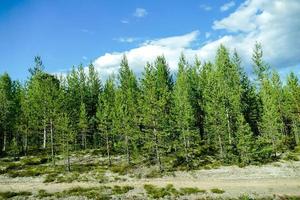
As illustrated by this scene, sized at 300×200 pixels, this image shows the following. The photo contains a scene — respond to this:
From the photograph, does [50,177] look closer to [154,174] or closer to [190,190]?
[154,174]

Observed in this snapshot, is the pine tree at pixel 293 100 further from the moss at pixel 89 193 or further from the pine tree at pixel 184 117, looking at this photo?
the moss at pixel 89 193

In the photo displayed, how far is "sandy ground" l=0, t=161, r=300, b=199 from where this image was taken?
131ft

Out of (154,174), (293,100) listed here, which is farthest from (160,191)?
(293,100)

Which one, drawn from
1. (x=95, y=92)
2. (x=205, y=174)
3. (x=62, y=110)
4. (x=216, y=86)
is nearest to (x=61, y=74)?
(x=95, y=92)

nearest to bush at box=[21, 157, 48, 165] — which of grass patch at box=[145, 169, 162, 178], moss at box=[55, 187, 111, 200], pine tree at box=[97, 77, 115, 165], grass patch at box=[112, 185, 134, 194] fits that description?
pine tree at box=[97, 77, 115, 165]

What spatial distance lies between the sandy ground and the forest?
155 inches

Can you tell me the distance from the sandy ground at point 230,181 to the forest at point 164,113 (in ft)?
12.9

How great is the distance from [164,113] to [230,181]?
17.1 metres

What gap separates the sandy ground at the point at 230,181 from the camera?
3991 centimetres

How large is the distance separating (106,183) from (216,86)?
1103 inches

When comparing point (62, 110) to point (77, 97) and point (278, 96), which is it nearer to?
point (77, 97)

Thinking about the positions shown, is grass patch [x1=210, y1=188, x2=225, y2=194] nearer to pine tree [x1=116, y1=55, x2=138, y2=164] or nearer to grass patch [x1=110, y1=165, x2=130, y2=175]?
grass patch [x1=110, y1=165, x2=130, y2=175]

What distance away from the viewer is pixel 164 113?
191 ft

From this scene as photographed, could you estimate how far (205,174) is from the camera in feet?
168
